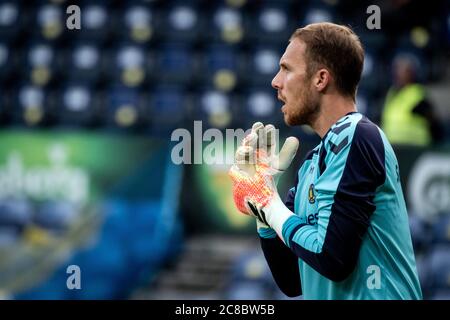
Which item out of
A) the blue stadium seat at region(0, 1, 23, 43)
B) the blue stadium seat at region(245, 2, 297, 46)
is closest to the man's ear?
the blue stadium seat at region(245, 2, 297, 46)

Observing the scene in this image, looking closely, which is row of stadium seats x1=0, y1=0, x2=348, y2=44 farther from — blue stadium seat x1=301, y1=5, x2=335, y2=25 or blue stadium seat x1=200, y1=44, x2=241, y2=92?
blue stadium seat x1=200, y1=44, x2=241, y2=92

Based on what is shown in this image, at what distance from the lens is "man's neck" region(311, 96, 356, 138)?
8.11ft

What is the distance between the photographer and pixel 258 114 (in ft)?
27.4

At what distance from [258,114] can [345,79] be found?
5910mm

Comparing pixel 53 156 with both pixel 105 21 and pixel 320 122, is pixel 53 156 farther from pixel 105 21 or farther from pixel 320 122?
pixel 320 122

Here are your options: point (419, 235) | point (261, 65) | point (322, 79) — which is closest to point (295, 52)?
point (322, 79)

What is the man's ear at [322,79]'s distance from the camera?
7.98 feet

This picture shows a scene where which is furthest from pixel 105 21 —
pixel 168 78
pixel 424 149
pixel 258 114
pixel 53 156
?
pixel 424 149

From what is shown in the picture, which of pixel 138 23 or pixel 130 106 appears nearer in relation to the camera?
pixel 130 106

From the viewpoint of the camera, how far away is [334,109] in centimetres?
248

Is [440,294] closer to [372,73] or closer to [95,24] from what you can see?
[372,73]

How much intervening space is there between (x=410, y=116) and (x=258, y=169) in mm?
4944

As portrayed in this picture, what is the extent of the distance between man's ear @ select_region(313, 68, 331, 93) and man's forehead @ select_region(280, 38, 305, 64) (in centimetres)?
8

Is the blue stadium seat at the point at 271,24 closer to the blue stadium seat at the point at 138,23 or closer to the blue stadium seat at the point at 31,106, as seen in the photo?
the blue stadium seat at the point at 138,23
